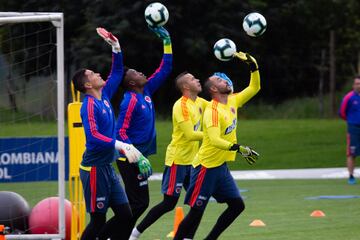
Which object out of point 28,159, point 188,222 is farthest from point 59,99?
point 28,159

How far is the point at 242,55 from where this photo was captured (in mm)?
12180

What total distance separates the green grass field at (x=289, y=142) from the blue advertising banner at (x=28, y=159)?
7.56 meters

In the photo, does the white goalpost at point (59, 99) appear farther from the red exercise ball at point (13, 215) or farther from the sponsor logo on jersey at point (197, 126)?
the sponsor logo on jersey at point (197, 126)

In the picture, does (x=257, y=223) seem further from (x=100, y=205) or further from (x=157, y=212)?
(x=100, y=205)

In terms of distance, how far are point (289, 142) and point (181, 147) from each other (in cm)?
1489

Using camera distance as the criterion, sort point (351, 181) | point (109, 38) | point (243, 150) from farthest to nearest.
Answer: point (351, 181), point (109, 38), point (243, 150)

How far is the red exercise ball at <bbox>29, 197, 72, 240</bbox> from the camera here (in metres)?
12.3

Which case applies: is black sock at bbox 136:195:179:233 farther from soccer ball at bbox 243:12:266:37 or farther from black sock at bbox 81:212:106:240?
soccer ball at bbox 243:12:266:37

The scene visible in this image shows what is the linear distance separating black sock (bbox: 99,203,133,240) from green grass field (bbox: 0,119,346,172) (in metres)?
10.8

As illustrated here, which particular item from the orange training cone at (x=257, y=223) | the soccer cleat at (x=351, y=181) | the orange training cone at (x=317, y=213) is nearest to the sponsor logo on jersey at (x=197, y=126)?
the orange training cone at (x=257, y=223)

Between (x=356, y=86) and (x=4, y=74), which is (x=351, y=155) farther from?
(x=4, y=74)

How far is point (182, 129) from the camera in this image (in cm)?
1239

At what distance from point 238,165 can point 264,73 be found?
11726 millimetres

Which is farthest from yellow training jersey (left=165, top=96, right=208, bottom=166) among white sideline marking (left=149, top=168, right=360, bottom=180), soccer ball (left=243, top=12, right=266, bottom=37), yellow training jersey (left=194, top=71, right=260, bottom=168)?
white sideline marking (left=149, top=168, right=360, bottom=180)
